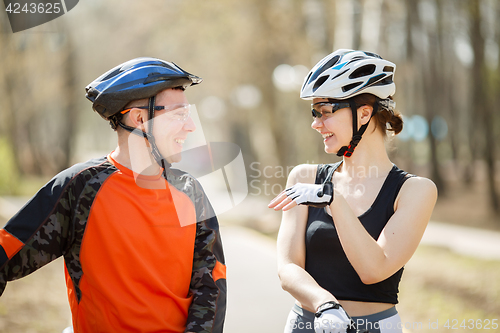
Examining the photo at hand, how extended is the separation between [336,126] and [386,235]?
70 centimetres

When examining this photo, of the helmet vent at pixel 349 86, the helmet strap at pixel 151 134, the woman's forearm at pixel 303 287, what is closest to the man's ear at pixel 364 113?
the helmet vent at pixel 349 86

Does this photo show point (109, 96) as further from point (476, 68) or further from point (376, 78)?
point (476, 68)

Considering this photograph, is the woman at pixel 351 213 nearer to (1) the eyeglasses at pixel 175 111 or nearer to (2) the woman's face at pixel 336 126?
(2) the woman's face at pixel 336 126

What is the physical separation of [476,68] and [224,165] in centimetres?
1565

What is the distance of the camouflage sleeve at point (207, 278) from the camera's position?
7.30 ft

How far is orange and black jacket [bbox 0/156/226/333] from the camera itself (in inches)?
81.7

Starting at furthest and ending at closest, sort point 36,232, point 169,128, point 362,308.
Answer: point 362,308, point 169,128, point 36,232

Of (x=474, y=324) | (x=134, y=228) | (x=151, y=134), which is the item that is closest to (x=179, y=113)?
(x=151, y=134)

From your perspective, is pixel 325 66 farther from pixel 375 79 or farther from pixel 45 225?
pixel 45 225

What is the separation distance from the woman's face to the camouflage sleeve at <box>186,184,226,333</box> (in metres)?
0.87

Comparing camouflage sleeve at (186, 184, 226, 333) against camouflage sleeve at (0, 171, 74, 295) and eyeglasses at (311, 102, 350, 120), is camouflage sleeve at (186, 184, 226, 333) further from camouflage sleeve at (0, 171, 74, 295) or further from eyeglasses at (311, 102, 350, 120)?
eyeglasses at (311, 102, 350, 120)

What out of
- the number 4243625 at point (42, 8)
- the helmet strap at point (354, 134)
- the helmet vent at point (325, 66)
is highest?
the number 4243625 at point (42, 8)

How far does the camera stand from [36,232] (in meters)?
2.05

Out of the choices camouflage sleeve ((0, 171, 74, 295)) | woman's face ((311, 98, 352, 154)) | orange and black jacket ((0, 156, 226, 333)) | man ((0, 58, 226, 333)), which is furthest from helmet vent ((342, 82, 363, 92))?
camouflage sleeve ((0, 171, 74, 295))
